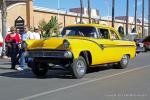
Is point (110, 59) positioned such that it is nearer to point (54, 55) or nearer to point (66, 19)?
point (54, 55)

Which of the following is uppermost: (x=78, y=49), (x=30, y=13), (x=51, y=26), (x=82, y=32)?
(x=30, y=13)

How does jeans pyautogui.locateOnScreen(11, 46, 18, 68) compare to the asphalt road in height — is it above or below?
above

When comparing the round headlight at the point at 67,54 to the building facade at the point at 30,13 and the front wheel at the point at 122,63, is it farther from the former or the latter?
the building facade at the point at 30,13

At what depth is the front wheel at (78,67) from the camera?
14.5 metres

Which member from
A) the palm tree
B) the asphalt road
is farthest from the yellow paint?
the palm tree

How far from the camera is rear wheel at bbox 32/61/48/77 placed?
51.1ft

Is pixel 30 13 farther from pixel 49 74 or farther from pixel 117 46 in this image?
pixel 49 74

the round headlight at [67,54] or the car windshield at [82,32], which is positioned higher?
the car windshield at [82,32]

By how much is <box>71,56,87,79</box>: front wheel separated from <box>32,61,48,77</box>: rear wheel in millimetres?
1458

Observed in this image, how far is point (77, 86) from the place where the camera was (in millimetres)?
12750

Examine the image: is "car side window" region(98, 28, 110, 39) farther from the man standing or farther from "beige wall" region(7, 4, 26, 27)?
"beige wall" region(7, 4, 26, 27)

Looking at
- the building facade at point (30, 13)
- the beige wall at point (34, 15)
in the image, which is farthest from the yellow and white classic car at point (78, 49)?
the beige wall at point (34, 15)

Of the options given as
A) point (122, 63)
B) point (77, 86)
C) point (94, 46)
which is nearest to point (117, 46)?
point (122, 63)

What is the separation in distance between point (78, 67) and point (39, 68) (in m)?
1.60
